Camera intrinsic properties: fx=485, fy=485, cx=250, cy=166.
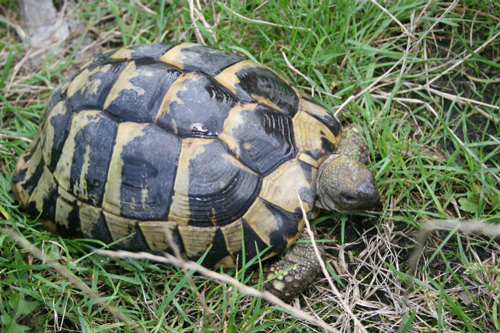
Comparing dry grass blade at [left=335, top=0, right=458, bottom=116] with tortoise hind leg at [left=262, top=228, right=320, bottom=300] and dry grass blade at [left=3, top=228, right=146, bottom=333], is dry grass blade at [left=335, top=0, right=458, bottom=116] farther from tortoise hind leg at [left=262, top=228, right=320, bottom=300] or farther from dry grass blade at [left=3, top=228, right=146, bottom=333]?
dry grass blade at [left=3, top=228, right=146, bottom=333]

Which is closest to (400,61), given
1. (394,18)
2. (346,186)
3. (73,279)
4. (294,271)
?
(394,18)

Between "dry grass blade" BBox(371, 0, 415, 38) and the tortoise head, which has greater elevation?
"dry grass blade" BBox(371, 0, 415, 38)

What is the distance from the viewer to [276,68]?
3.49 meters

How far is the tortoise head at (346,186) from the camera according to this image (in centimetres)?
269

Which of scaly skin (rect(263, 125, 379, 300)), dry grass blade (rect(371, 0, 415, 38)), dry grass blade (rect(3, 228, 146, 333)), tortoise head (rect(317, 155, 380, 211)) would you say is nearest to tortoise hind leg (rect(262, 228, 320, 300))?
scaly skin (rect(263, 125, 379, 300))

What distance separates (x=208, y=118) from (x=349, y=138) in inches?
39.0

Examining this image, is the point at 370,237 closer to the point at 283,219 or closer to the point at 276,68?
the point at 283,219

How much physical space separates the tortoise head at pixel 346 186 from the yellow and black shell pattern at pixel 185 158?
9cm

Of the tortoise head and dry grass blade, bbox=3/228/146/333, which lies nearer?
dry grass blade, bbox=3/228/146/333

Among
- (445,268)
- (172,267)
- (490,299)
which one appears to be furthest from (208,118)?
(490,299)

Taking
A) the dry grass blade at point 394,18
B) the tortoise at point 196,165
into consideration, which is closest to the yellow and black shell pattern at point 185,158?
the tortoise at point 196,165

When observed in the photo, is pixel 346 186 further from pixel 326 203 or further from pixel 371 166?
pixel 371 166

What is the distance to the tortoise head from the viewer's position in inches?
106

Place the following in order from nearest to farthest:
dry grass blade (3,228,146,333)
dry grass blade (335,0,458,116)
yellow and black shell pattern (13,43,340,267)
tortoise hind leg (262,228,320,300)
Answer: dry grass blade (3,228,146,333), yellow and black shell pattern (13,43,340,267), tortoise hind leg (262,228,320,300), dry grass blade (335,0,458,116)
